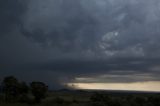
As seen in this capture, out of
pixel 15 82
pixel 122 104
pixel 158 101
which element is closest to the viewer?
pixel 122 104

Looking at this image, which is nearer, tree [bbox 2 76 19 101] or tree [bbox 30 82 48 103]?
tree [bbox 30 82 48 103]

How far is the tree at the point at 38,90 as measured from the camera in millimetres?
143938

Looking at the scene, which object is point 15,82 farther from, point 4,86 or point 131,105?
point 131,105

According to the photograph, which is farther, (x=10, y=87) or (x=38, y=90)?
(x=10, y=87)

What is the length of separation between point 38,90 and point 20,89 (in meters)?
14.5

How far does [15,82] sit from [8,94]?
6.06 m

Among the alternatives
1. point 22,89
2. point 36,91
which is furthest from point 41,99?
point 22,89

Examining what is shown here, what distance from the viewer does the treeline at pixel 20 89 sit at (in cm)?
14438

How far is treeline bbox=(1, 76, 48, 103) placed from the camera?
474 ft

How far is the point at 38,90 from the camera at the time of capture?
144750mm

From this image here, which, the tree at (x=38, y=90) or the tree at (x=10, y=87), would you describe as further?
the tree at (x=10, y=87)

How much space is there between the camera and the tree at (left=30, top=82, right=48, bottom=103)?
14394 cm

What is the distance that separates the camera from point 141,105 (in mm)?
110938

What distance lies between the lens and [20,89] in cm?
15588
